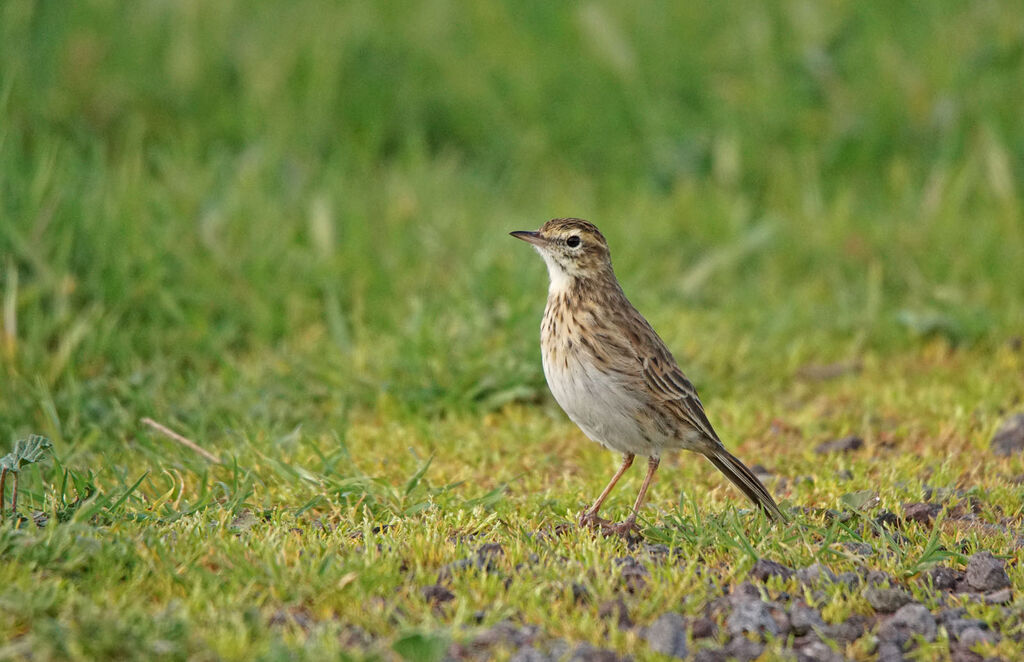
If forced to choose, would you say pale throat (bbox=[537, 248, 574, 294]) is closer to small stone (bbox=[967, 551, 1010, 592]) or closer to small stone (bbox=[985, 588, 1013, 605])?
small stone (bbox=[967, 551, 1010, 592])

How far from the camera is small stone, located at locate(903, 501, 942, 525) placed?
4.89 m

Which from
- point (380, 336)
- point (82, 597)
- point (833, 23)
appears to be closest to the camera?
point (82, 597)

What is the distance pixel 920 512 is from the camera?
4914 mm

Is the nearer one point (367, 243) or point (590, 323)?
point (590, 323)

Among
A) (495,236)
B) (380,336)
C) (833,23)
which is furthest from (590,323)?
(833,23)

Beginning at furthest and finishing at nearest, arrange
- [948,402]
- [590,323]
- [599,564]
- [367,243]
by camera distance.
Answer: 1. [367,243]
2. [948,402]
3. [590,323]
4. [599,564]

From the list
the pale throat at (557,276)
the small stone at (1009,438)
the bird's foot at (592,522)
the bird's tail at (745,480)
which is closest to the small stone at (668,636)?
the bird's foot at (592,522)

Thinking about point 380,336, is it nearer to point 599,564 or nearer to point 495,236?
point 495,236

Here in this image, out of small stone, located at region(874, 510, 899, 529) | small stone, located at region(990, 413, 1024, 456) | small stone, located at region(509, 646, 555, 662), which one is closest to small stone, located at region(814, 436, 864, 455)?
small stone, located at region(990, 413, 1024, 456)

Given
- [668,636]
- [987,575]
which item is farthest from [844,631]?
[987,575]

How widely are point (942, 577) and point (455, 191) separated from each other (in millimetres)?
5325

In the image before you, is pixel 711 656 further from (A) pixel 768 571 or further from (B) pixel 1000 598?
(B) pixel 1000 598

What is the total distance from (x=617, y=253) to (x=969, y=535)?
3.95m

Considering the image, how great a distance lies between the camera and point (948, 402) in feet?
21.3
